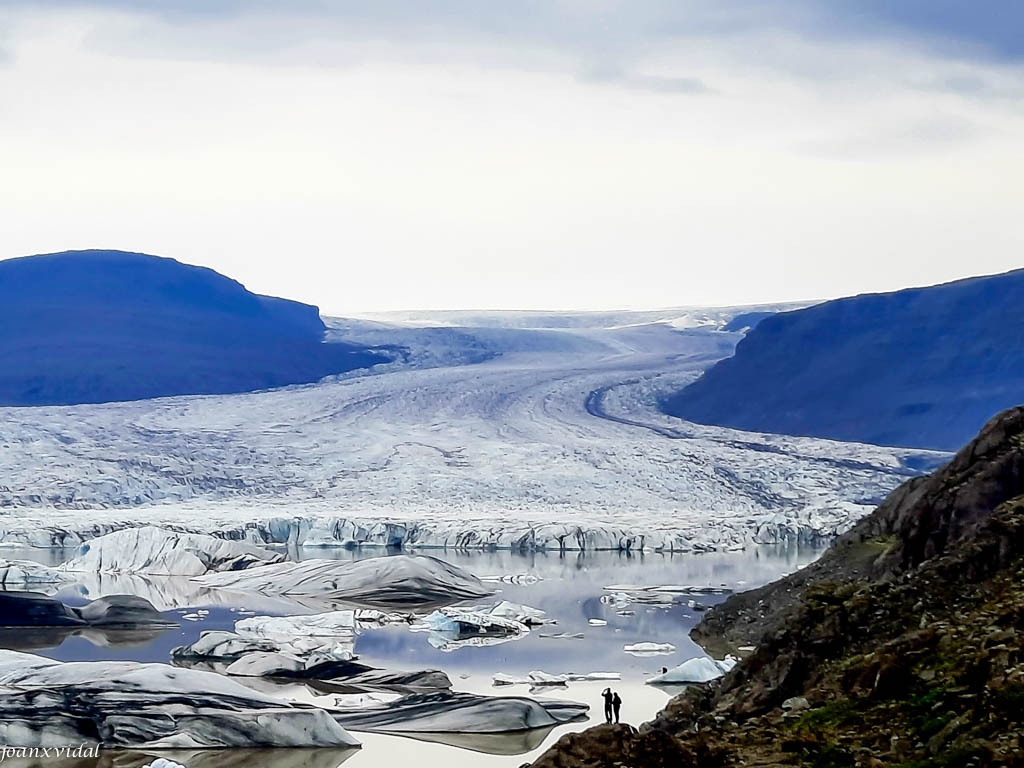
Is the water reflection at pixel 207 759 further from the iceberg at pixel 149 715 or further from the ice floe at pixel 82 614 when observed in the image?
the ice floe at pixel 82 614

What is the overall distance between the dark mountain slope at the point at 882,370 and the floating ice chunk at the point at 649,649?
21.8 m

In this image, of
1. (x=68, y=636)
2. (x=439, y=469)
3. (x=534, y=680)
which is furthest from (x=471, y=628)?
(x=439, y=469)

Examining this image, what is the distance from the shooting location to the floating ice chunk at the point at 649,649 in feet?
40.4

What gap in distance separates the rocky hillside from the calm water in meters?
2.17

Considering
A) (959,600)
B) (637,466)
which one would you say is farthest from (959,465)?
(637,466)

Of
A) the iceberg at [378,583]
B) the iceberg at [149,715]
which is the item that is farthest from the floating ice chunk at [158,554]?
the iceberg at [149,715]

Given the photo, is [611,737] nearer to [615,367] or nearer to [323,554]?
[323,554]

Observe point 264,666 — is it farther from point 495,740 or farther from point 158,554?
point 158,554

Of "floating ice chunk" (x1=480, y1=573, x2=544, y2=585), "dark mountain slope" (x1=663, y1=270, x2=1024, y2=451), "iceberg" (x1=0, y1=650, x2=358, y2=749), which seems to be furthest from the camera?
"dark mountain slope" (x1=663, y1=270, x2=1024, y2=451)

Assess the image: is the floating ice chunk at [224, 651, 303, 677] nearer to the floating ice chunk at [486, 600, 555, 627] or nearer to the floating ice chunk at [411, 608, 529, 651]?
the floating ice chunk at [411, 608, 529, 651]

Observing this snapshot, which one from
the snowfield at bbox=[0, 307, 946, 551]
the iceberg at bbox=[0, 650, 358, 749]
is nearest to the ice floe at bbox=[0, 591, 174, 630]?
the iceberg at bbox=[0, 650, 358, 749]

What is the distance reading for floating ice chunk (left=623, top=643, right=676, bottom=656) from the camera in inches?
485

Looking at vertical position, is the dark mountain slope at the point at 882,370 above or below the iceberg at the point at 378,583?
above

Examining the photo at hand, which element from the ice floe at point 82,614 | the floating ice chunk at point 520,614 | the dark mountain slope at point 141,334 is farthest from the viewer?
the dark mountain slope at point 141,334
